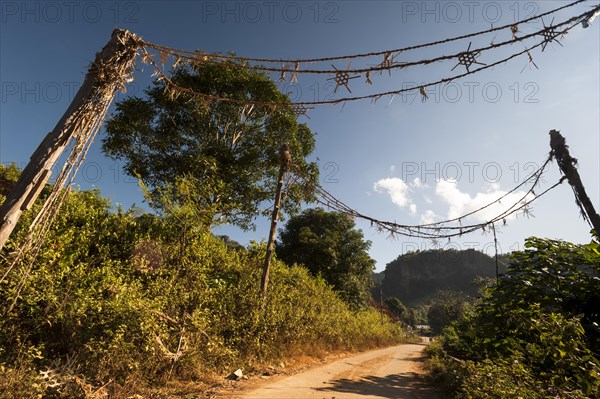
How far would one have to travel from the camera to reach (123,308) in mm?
4414

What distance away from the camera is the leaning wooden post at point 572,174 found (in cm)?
686

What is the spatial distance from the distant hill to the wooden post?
108m

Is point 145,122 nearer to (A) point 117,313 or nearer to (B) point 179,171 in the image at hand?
(B) point 179,171

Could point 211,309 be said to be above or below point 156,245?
below

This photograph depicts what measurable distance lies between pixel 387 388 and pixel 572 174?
7.09 meters

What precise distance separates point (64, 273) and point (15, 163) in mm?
13383

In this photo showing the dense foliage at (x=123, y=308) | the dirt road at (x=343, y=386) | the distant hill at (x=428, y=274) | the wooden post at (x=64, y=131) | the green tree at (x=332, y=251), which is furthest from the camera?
the distant hill at (x=428, y=274)

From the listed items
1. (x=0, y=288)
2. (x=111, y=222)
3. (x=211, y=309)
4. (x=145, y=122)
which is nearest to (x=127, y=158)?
(x=145, y=122)

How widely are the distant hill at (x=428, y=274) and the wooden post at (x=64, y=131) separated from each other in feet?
354

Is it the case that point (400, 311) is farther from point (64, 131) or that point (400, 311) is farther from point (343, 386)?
point (64, 131)

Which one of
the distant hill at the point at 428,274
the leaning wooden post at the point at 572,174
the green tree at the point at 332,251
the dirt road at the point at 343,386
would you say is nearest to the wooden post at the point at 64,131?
the dirt road at the point at 343,386

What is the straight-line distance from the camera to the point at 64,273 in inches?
174

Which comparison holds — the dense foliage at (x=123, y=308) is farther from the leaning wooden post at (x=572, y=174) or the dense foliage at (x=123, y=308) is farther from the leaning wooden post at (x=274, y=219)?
the leaning wooden post at (x=572, y=174)

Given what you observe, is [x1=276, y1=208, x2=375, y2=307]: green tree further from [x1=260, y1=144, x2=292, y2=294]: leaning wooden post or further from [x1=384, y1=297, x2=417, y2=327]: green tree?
[x1=384, y1=297, x2=417, y2=327]: green tree
